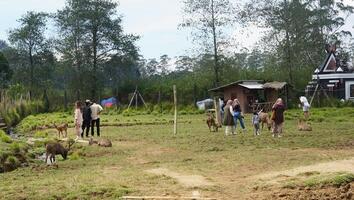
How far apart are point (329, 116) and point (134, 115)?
1704 centimetres

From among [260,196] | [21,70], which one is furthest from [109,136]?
[21,70]

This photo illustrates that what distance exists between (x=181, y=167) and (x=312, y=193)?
5094 mm

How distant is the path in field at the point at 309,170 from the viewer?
43.2ft

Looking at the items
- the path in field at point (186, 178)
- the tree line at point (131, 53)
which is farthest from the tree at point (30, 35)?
the path in field at point (186, 178)

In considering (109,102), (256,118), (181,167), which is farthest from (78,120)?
(109,102)

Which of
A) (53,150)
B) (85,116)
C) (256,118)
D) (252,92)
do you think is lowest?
(53,150)

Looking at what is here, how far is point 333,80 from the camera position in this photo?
54406 mm

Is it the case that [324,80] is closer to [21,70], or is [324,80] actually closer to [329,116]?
[329,116]

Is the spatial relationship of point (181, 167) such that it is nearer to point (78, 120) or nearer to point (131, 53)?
point (78, 120)

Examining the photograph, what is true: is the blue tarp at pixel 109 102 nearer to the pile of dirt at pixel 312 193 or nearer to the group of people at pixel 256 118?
the group of people at pixel 256 118

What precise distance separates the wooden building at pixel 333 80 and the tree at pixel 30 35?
30947mm

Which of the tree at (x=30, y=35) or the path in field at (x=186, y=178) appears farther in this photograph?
the tree at (x=30, y=35)

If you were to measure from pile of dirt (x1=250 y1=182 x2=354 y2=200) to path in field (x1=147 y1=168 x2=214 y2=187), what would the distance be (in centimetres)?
155

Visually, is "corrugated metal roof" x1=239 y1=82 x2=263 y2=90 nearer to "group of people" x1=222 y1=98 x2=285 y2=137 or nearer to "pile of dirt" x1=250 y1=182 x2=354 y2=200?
"group of people" x1=222 y1=98 x2=285 y2=137
